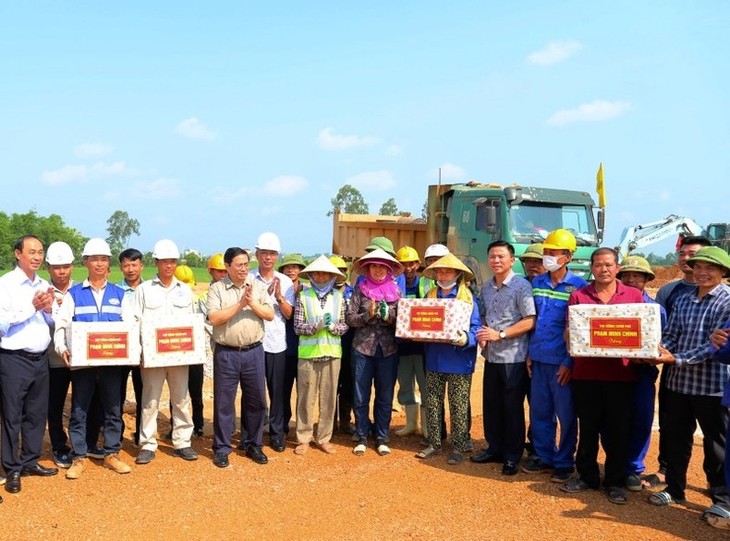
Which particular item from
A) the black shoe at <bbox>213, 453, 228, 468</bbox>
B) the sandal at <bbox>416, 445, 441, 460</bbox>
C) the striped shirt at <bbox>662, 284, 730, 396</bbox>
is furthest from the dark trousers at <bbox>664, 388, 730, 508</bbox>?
the black shoe at <bbox>213, 453, 228, 468</bbox>

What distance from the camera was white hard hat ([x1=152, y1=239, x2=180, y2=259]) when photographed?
6.29 metres

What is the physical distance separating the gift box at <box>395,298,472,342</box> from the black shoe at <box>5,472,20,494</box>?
3.53 metres

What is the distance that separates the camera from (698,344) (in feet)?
16.8

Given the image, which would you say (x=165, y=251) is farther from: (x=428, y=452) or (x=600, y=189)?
(x=600, y=189)

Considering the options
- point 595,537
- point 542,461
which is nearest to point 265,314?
point 542,461

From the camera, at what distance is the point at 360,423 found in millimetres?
6898

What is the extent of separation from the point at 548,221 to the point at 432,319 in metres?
7.43

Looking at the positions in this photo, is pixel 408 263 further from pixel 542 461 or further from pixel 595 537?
pixel 595 537

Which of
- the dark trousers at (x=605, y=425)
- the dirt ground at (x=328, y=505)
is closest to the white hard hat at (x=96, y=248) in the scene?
the dirt ground at (x=328, y=505)

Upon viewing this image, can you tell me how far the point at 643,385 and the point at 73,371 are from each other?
5.09 metres

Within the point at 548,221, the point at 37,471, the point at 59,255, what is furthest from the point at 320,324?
the point at 548,221

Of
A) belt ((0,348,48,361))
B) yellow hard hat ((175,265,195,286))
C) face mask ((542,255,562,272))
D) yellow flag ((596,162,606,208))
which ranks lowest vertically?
belt ((0,348,48,361))

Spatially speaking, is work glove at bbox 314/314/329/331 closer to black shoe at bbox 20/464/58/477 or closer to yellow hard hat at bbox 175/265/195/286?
yellow hard hat at bbox 175/265/195/286

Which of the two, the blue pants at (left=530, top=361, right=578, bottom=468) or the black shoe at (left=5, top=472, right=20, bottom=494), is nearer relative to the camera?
the black shoe at (left=5, top=472, right=20, bottom=494)
